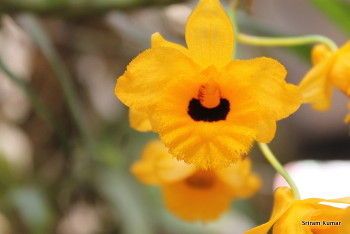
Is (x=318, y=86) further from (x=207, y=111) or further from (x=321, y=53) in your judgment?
(x=207, y=111)

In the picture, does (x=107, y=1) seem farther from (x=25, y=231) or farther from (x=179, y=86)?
(x=25, y=231)

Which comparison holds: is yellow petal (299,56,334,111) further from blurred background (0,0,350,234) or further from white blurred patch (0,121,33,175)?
white blurred patch (0,121,33,175)

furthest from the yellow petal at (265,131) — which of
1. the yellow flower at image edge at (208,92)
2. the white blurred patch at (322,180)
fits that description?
the white blurred patch at (322,180)

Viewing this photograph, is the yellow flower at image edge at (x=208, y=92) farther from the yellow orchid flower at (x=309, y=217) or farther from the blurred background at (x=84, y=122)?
the blurred background at (x=84, y=122)

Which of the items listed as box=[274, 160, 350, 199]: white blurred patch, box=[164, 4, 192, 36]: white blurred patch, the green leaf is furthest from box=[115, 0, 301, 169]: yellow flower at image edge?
box=[164, 4, 192, 36]: white blurred patch

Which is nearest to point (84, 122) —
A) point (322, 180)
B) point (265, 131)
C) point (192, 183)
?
point (192, 183)
